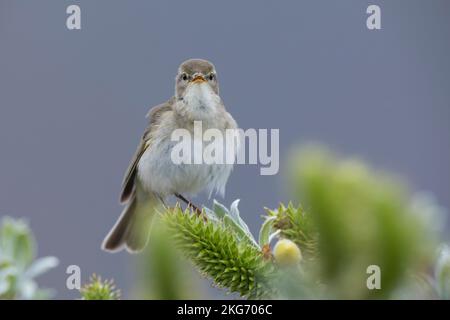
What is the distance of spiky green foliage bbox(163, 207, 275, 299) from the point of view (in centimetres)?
109

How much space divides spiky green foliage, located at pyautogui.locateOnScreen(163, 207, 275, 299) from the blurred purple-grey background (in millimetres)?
4618

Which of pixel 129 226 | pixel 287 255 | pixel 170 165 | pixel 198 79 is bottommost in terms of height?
pixel 129 226

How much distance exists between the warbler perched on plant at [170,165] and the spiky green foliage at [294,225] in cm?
229

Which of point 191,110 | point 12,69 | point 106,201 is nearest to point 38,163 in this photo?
point 106,201

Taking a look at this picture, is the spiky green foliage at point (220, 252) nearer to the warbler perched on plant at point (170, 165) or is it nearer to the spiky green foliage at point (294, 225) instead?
the spiky green foliage at point (294, 225)

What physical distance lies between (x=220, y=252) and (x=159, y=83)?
266 inches

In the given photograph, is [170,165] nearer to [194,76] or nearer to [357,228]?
[194,76]

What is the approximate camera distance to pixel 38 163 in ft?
22.9

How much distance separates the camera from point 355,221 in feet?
1.75

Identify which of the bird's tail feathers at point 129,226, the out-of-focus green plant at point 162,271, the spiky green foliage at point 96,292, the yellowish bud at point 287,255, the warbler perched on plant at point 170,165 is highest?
the warbler perched on plant at point 170,165

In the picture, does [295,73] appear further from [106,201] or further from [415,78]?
[106,201]

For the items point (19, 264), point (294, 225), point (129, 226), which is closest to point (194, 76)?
point (129, 226)

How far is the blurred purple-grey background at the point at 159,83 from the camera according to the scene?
22.7 ft

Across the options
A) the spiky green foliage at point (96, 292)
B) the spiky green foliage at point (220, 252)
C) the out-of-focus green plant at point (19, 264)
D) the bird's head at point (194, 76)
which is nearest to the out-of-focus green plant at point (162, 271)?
the out-of-focus green plant at point (19, 264)
